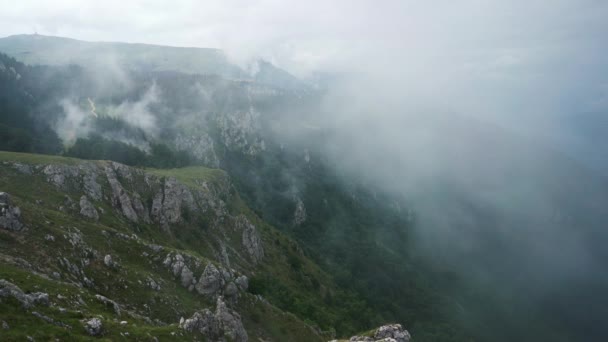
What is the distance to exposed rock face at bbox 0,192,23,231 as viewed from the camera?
55.5m

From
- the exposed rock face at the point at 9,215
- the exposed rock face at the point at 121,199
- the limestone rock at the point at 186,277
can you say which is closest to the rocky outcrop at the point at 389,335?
the limestone rock at the point at 186,277

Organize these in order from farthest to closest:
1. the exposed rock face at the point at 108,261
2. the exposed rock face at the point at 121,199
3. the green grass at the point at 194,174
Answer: the green grass at the point at 194,174
the exposed rock face at the point at 121,199
the exposed rock face at the point at 108,261

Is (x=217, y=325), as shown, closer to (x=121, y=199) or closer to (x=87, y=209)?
(x=87, y=209)

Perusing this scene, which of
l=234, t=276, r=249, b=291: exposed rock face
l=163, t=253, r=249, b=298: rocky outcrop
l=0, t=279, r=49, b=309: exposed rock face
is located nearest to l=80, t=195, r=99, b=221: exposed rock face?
l=163, t=253, r=249, b=298: rocky outcrop

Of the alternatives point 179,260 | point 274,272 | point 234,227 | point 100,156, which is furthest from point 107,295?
point 100,156

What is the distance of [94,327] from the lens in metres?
38.2

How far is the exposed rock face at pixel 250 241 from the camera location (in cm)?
14412

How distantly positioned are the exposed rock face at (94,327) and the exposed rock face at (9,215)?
2838cm

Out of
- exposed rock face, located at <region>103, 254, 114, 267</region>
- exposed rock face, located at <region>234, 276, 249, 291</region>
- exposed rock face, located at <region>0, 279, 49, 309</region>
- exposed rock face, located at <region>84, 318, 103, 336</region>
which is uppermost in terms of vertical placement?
exposed rock face, located at <region>0, 279, 49, 309</region>

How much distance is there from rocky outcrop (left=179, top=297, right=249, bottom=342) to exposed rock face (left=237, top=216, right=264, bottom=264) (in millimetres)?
74698

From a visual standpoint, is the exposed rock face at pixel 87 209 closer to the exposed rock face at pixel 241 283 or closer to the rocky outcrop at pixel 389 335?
the exposed rock face at pixel 241 283

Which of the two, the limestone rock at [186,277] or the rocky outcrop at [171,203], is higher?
the rocky outcrop at [171,203]

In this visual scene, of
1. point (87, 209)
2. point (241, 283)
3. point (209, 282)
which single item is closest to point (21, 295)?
point (209, 282)

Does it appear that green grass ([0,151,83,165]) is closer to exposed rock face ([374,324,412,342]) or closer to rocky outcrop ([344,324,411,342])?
rocky outcrop ([344,324,411,342])
